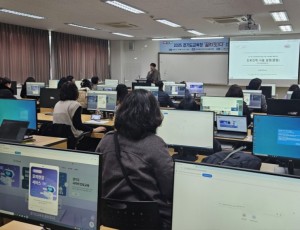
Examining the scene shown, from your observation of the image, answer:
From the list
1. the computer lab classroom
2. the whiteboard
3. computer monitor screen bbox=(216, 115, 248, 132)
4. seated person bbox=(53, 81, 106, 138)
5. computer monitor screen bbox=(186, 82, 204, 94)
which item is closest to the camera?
the computer lab classroom

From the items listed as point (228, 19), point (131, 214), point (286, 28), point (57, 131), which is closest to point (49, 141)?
point (57, 131)

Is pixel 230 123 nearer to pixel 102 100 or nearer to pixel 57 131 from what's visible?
pixel 57 131

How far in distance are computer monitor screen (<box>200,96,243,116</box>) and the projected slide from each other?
7.07m

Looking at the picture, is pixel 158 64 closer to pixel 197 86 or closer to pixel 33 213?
pixel 197 86

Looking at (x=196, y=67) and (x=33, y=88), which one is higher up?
(x=196, y=67)

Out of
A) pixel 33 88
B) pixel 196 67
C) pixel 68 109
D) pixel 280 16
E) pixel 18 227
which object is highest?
pixel 280 16

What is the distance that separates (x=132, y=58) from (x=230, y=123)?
10.4m

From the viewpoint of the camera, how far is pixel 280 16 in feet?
24.6

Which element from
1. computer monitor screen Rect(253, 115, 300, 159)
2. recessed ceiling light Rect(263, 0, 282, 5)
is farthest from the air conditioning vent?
computer monitor screen Rect(253, 115, 300, 159)

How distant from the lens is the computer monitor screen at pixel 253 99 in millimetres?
6224

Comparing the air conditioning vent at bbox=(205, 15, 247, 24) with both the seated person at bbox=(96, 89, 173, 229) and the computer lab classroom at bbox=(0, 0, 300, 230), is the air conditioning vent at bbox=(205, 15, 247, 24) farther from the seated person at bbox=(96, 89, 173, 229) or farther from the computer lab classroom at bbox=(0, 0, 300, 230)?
the seated person at bbox=(96, 89, 173, 229)

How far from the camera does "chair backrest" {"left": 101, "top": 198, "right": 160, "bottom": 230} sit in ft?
5.00

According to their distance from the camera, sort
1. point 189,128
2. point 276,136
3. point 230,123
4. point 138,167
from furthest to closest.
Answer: point 230,123, point 189,128, point 276,136, point 138,167

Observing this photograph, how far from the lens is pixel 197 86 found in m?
9.89
